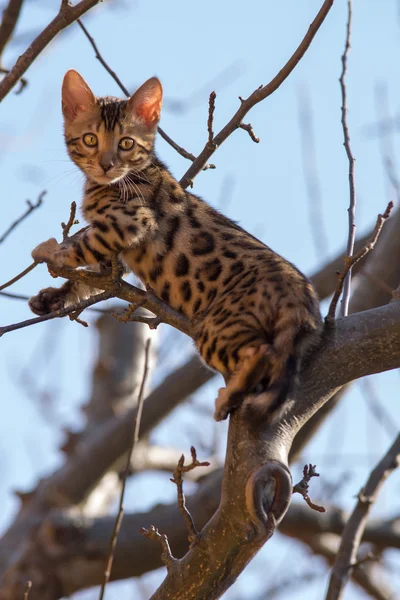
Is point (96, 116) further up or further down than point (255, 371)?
further up

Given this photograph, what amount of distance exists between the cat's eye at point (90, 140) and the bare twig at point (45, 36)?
98cm

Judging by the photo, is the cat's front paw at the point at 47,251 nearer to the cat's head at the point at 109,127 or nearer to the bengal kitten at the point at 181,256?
the bengal kitten at the point at 181,256

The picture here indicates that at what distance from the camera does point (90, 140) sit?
525 cm

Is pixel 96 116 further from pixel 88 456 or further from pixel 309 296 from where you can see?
pixel 88 456

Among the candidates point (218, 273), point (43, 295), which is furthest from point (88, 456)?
point (218, 273)

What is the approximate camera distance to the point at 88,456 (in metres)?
8.62

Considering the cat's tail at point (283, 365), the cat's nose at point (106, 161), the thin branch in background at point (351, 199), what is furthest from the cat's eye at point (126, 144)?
the cat's tail at point (283, 365)

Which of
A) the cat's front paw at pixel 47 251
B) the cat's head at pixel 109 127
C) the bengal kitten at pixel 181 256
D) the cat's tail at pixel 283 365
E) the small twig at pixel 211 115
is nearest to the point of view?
the cat's tail at pixel 283 365

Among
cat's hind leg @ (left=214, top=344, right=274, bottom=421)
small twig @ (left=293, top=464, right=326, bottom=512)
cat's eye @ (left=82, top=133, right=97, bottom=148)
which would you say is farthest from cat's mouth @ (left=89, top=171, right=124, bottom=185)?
small twig @ (left=293, top=464, right=326, bottom=512)

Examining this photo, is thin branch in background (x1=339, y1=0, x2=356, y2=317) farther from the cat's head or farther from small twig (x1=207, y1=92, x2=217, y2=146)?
the cat's head

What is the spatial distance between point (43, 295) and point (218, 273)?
1.12 metres

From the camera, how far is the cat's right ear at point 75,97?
5387 mm

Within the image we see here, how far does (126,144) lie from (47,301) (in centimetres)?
110

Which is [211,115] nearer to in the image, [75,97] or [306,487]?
[75,97]
